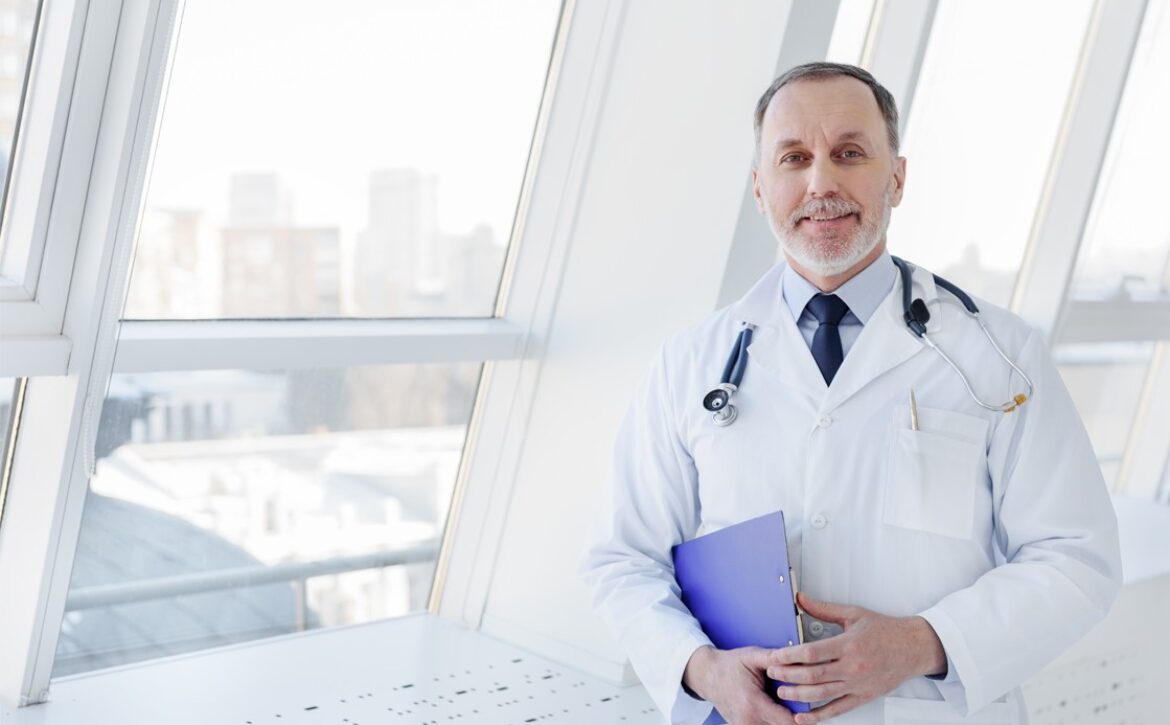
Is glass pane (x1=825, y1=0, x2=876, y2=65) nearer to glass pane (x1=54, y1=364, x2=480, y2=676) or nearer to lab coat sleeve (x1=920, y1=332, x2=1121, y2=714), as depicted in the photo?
glass pane (x1=54, y1=364, x2=480, y2=676)

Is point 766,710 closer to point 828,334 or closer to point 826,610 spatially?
point 826,610

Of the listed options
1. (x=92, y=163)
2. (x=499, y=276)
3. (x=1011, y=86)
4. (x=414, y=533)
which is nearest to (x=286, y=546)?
(x=414, y=533)

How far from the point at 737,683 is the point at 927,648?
0.79 feet

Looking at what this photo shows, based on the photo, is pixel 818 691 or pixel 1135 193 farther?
pixel 1135 193

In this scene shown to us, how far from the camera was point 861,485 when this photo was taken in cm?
158

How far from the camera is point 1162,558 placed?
10.9ft

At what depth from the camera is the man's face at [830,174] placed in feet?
5.33

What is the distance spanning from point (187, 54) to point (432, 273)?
68 centimetres

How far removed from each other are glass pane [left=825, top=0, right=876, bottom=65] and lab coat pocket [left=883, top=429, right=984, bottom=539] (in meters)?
1.35

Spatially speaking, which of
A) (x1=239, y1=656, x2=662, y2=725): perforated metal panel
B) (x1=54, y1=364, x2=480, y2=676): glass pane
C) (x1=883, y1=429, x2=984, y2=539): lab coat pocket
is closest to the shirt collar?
(x1=883, y1=429, x2=984, y2=539): lab coat pocket

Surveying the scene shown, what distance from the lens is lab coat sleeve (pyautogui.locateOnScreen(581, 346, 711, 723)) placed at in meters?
1.61

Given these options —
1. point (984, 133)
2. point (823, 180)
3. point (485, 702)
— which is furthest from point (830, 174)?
point (984, 133)

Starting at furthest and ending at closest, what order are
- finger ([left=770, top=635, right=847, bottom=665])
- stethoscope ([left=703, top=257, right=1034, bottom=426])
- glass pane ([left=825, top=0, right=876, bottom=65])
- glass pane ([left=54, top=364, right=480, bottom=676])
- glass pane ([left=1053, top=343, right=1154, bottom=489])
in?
glass pane ([left=1053, top=343, right=1154, bottom=489]), glass pane ([left=825, top=0, right=876, bottom=65]), glass pane ([left=54, top=364, right=480, bottom=676]), stethoscope ([left=703, top=257, right=1034, bottom=426]), finger ([left=770, top=635, right=847, bottom=665])

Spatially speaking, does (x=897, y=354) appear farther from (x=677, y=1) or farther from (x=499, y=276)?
(x=499, y=276)
